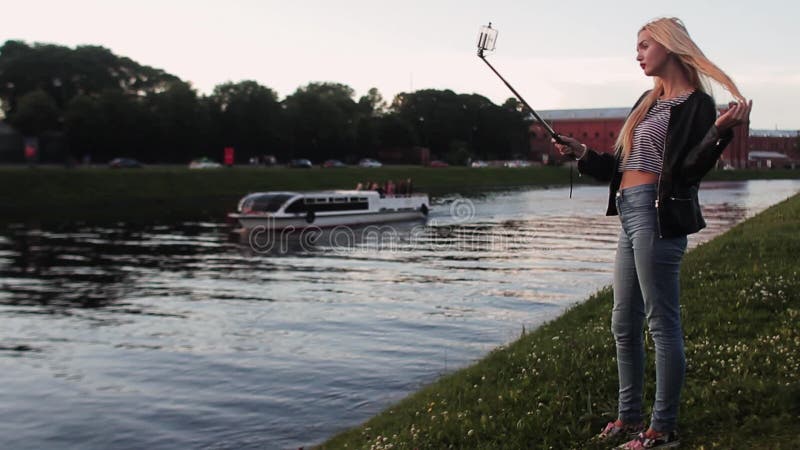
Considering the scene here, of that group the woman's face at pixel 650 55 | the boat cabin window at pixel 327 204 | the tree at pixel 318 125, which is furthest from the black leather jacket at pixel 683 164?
the tree at pixel 318 125

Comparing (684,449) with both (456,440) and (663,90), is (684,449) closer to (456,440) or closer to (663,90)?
(456,440)

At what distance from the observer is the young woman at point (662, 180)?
5.43 m

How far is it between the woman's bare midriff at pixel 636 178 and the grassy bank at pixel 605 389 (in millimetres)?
1887

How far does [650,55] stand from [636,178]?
0.85m

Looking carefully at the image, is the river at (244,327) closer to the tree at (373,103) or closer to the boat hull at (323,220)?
the boat hull at (323,220)

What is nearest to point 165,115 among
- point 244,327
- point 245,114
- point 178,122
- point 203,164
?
point 178,122

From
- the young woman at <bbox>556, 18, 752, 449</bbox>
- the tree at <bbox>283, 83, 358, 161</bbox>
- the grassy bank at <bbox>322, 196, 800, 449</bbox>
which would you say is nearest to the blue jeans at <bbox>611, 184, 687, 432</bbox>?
the young woman at <bbox>556, 18, 752, 449</bbox>

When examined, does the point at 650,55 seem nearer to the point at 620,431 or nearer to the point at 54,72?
the point at 620,431

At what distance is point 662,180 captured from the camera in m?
5.50

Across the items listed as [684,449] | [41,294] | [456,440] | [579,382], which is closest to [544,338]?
[579,382]

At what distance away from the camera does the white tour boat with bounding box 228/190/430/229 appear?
42.9m

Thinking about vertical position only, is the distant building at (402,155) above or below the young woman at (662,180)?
above

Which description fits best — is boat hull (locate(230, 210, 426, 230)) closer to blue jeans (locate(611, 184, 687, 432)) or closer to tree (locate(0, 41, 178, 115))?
blue jeans (locate(611, 184, 687, 432))

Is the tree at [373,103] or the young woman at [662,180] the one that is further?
the tree at [373,103]
